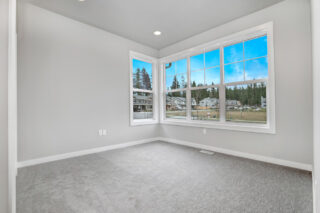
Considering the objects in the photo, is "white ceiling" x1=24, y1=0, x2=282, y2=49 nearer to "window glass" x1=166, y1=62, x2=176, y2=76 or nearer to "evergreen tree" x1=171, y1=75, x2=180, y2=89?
"window glass" x1=166, y1=62, x2=176, y2=76

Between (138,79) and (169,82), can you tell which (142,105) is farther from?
(169,82)

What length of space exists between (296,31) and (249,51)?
28.7 inches

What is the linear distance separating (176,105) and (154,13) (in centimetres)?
239

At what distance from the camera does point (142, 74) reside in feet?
14.5

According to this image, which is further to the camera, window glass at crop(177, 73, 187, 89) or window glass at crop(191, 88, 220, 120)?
window glass at crop(177, 73, 187, 89)

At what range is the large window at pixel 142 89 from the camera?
414cm

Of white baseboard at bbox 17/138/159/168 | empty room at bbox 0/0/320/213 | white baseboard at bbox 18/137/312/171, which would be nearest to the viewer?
empty room at bbox 0/0/320/213

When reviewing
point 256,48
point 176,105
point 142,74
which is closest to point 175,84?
point 176,105

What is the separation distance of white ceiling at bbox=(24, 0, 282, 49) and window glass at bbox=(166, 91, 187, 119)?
1.64 m

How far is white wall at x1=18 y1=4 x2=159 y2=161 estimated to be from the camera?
8.52 ft

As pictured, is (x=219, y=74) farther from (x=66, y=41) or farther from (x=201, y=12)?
(x=66, y=41)

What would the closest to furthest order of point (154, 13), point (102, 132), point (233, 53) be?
point (154, 13) < point (233, 53) < point (102, 132)

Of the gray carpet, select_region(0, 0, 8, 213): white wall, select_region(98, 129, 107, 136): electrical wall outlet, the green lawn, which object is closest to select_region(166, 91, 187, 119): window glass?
the green lawn

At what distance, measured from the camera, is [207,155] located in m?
3.12
